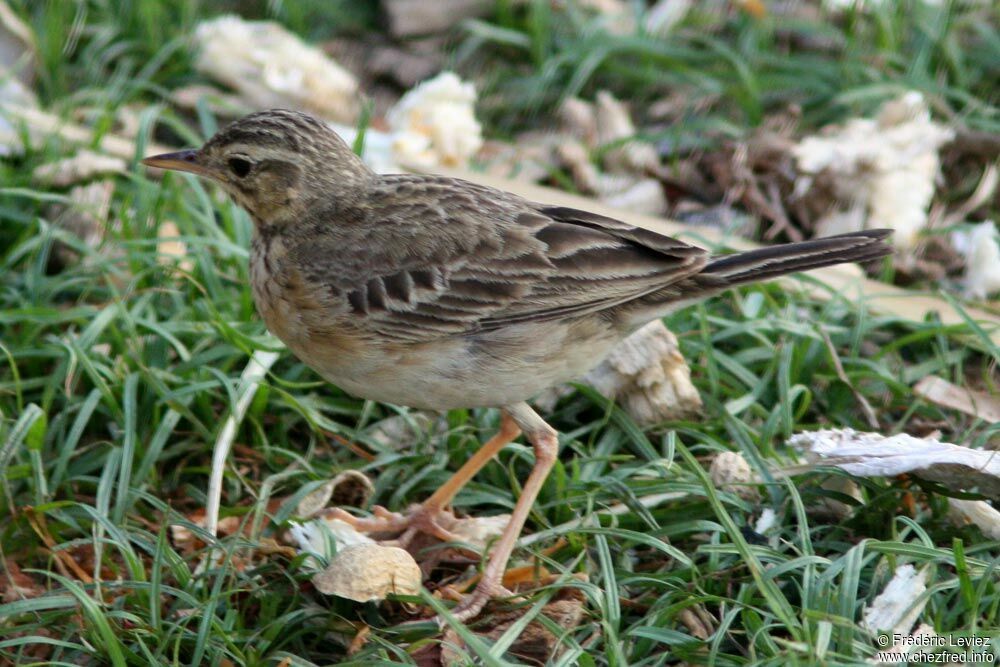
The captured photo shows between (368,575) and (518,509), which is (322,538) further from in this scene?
(518,509)

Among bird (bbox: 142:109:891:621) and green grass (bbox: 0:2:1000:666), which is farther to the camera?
bird (bbox: 142:109:891:621)

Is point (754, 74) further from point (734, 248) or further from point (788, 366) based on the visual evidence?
point (788, 366)

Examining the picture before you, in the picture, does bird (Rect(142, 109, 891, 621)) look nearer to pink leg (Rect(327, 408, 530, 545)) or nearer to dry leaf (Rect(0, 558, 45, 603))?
pink leg (Rect(327, 408, 530, 545))

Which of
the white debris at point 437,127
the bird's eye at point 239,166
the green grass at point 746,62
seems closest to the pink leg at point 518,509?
the bird's eye at point 239,166

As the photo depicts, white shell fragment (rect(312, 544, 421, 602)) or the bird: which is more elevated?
the bird

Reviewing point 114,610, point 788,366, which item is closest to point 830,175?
point 788,366

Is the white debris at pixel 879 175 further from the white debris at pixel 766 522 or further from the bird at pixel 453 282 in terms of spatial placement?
the white debris at pixel 766 522

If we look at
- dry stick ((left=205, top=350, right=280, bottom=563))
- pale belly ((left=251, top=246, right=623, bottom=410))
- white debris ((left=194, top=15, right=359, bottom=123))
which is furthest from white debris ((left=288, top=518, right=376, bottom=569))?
white debris ((left=194, top=15, right=359, bottom=123))
